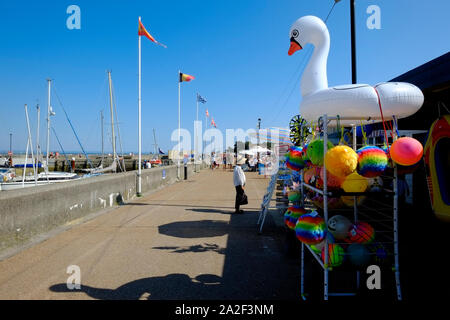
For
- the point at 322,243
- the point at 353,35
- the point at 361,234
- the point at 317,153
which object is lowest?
the point at 322,243

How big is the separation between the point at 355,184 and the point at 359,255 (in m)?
0.79

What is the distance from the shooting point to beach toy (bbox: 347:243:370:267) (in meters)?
3.11

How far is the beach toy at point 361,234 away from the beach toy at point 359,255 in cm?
8

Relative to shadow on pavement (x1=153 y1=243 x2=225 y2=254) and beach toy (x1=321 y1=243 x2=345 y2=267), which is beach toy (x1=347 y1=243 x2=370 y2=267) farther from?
shadow on pavement (x1=153 y1=243 x2=225 y2=254)

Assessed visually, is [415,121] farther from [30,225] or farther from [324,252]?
[30,225]

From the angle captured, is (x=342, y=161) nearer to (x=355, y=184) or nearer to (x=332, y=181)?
(x=355, y=184)

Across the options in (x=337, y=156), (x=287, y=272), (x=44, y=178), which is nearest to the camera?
(x=337, y=156)

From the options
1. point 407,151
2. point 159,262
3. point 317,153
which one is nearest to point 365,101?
point 407,151

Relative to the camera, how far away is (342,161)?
110 inches

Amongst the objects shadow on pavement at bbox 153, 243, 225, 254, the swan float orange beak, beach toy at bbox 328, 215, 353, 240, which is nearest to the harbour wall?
shadow on pavement at bbox 153, 243, 225, 254

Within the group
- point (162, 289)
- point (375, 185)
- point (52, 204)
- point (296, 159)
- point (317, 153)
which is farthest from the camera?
point (52, 204)

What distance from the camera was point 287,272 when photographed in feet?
14.6
